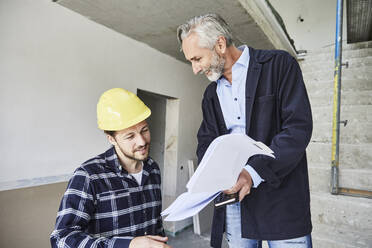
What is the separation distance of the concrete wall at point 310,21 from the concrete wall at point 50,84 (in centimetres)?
431

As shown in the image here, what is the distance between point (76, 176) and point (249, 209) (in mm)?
827

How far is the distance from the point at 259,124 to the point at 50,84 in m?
1.84

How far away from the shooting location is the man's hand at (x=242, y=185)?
80cm

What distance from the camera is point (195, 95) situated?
14.0 feet

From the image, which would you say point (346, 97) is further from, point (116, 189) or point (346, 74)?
point (116, 189)

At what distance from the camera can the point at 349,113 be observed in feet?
8.51

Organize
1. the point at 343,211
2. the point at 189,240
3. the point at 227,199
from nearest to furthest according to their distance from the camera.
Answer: the point at 227,199 < the point at 343,211 < the point at 189,240

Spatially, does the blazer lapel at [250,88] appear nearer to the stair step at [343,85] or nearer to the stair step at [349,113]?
the stair step at [349,113]

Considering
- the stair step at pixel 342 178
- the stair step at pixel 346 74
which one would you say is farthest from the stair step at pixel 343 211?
the stair step at pixel 346 74

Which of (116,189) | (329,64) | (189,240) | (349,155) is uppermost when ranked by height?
(329,64)

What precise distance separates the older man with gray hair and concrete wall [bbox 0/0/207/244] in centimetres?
136

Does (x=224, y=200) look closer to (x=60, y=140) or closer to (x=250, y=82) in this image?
(x=250, y=82)

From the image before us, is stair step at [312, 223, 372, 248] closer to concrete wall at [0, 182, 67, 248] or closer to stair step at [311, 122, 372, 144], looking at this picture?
stair step at [311, 122, 372, 144]

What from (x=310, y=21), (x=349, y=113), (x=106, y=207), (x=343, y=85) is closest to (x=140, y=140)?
(x=106, y=207)
